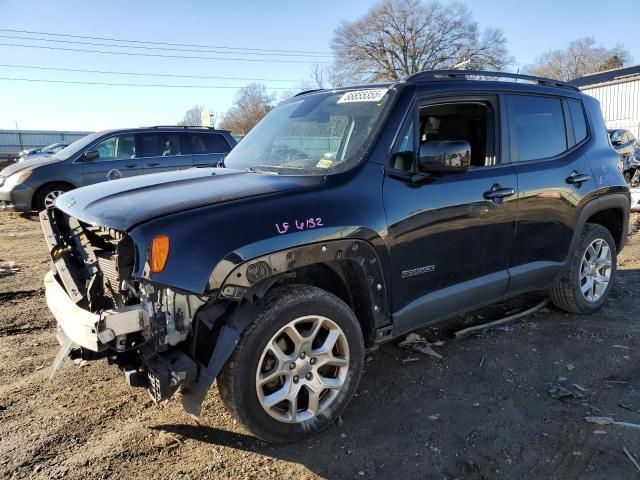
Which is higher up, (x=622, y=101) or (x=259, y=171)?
(x=622, y=101)

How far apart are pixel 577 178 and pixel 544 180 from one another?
0.47 meters

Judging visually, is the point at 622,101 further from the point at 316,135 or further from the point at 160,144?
the point at 316,135

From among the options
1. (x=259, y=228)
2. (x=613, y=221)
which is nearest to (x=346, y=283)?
(x=259, y=228)

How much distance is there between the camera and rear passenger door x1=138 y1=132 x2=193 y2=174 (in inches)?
414

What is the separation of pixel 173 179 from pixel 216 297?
3.82ft

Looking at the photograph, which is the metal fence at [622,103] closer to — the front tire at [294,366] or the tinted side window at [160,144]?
the tinted side window at [160,144]

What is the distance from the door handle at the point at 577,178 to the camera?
4367mm

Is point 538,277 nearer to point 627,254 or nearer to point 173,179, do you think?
point 173,179

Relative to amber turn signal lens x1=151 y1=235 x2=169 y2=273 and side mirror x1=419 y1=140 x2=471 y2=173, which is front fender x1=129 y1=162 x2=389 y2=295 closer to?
amber turn signal lens x1=151 y1=235 x2=169 y2=273

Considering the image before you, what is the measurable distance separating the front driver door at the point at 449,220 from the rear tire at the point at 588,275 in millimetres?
1041

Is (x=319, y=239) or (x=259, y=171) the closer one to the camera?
(x=319, y=239)

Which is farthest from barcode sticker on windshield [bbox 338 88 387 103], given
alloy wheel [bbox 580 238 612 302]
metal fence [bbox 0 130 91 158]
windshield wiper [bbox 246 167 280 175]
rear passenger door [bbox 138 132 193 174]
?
metal fence [bbox 0 130 91 158]

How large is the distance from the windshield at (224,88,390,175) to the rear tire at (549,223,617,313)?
7.84 ft

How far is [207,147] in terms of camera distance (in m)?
11.1
